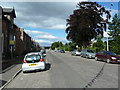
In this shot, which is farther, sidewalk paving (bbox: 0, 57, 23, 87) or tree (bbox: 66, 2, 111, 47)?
tree (bbox: 66, 2, 111, 47)

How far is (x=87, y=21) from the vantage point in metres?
38.3

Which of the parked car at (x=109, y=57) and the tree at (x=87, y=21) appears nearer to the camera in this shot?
the parked car at (x=109, y=57)

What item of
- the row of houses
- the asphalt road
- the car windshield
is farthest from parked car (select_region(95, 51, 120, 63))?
the row of houses

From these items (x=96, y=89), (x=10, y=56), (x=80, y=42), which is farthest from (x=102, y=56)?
(x=80, y=42)

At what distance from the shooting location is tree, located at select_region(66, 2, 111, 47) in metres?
38.8

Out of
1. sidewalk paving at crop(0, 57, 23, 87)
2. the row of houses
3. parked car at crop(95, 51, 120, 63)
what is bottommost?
sidewalk paving at crop(0, 57, 23, 87)

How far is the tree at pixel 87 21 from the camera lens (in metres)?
38.8

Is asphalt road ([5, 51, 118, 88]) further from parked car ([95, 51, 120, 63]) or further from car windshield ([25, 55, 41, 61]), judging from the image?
parked car ([95, 51, 120, 63])

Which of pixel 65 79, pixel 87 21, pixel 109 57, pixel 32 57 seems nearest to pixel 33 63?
pixel 32 57

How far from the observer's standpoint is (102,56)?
891 inches

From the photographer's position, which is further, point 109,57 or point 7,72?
point 109,57

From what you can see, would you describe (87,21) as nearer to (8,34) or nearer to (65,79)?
(8,34)

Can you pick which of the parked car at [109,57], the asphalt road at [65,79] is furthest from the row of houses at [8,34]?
the asphalt road at [65,79]

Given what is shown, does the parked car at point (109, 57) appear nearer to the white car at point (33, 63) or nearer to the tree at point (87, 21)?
the white car at point (33, 63)
